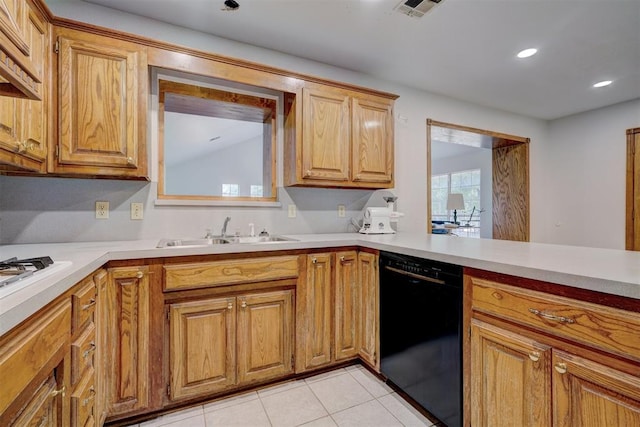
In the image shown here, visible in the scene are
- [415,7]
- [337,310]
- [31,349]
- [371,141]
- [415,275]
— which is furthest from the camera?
[371,141]

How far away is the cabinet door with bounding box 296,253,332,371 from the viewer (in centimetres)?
204

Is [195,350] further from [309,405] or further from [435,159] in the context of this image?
[435,159]

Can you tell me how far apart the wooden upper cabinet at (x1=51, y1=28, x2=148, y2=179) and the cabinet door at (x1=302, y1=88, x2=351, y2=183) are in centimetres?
110

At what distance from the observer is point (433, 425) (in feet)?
5.41

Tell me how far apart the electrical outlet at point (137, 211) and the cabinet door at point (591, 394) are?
240 cm

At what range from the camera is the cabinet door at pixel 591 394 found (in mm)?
919

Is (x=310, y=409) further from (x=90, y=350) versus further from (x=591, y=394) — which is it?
(x=591, y=394)

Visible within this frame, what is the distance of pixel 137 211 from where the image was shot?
214 centimetres

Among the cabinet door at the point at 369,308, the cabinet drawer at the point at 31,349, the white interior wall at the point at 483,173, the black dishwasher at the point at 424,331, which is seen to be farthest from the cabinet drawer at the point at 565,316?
the white interior wall at the point at 483,173

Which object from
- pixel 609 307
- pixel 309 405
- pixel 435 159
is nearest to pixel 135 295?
pixel 309 405

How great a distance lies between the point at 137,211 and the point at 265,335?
4.06 ft

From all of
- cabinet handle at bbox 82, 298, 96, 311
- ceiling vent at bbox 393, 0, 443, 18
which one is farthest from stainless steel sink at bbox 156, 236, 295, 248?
ceiling vent at bbox 393, 0, 443, 18

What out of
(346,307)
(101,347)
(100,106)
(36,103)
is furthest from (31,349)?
(346,307)

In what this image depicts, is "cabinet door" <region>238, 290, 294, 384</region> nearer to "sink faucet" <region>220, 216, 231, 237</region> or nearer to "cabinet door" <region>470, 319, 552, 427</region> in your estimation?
"sink faucet" <region>220, 216, 231, 237</region>
